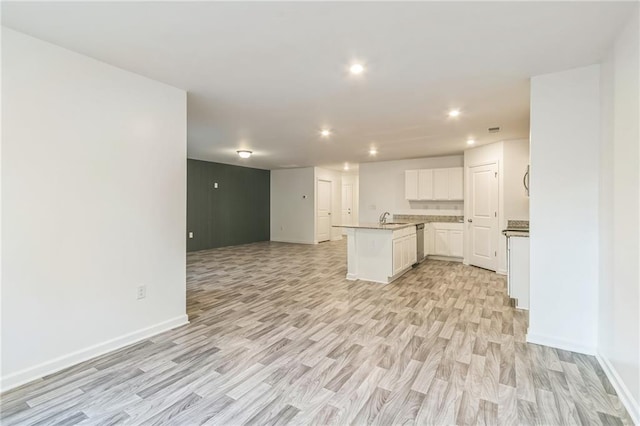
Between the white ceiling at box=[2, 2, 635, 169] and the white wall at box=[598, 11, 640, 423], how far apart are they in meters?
0.29

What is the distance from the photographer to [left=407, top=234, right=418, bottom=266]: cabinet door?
5.54 m

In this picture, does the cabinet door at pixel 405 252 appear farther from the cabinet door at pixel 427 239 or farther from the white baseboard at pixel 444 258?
the white baseboard at pixel 444 258

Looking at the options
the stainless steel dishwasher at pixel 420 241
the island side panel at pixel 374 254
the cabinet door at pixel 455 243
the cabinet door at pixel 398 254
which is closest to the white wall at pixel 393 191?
the cabinet door at pixel 455 243

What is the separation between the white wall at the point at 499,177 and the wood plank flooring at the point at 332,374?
203 centimetres

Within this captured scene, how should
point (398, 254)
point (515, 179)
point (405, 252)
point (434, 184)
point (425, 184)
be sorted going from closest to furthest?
point (398, 254), point (405, 252), point (515, 179), point (434, 184), point (425, 184)

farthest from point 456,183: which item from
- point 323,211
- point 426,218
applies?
point 323,211

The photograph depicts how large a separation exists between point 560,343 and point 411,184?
16.3 ft

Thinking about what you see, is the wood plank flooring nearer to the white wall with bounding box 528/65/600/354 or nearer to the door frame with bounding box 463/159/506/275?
the white wall with bounding box 528/65/600/354

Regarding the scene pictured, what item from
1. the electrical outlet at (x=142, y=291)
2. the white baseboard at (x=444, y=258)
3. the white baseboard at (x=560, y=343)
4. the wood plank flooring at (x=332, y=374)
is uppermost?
the electrical outlet at (x=142, y=291)

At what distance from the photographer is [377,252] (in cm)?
488

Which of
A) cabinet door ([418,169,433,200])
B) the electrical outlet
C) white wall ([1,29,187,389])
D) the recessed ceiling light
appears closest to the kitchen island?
cabinet door ([418,169,433,200])

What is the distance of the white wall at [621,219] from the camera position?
181cm

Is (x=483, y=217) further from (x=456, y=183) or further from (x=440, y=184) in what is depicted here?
(x=440, y=184)

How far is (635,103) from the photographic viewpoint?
71.8 inches
